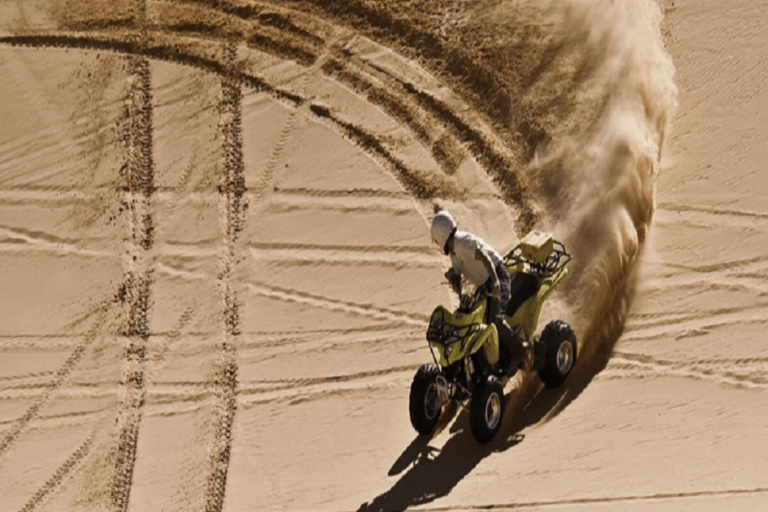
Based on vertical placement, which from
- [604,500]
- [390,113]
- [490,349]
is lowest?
[604,500]

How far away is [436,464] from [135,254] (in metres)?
4.26

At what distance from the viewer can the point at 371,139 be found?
51.6 ft

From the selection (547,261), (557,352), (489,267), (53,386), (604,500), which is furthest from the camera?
(53,386)

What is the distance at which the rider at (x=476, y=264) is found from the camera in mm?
11938

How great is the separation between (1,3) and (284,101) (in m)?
4.11

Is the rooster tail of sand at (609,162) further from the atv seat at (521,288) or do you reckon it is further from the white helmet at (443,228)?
the white helmet at (443,228)

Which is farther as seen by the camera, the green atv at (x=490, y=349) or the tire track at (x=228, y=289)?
the tire track at (x=228, y=289)

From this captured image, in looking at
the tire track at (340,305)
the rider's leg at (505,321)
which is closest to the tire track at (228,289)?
the tire track at (340,305)

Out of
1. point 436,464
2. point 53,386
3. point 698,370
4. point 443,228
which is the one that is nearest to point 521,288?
point 443,228

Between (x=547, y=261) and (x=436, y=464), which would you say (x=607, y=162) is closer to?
(x=547, y=261)

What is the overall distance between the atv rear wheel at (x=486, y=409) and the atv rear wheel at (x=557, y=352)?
0.52 m

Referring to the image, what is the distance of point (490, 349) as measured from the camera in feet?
40.4

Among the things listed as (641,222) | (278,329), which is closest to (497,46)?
(641,222)

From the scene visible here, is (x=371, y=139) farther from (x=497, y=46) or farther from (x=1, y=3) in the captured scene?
(x=1, y=3)
